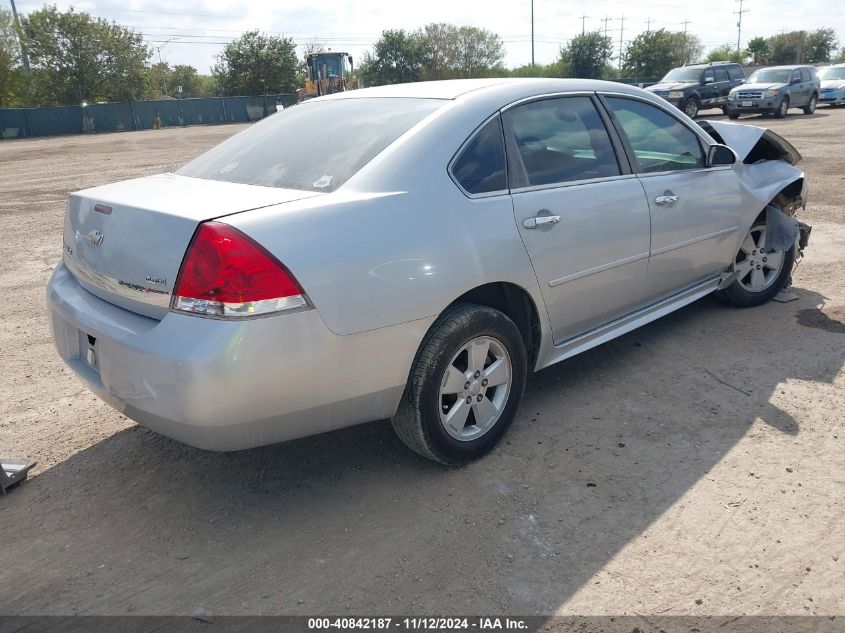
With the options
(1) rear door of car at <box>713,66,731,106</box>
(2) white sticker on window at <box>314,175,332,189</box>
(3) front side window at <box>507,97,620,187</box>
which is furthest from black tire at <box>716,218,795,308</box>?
(1) rear door of car at <box>713,66,731,106</box>

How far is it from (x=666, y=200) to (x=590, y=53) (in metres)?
62.9

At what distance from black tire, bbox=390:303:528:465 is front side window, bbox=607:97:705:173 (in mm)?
1496

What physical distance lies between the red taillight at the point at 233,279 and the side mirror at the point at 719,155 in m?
3.05

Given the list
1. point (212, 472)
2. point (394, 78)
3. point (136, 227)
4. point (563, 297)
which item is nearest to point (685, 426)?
point (563, 297)

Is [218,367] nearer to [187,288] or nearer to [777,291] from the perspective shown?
[187,288]

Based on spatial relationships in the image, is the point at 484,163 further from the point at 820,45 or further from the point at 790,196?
the point at 820,45

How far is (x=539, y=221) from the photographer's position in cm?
323

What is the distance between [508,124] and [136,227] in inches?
68.0

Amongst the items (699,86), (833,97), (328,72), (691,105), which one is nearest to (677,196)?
(691,105)

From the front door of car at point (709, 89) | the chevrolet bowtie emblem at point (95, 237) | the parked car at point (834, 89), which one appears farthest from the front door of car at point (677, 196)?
the parked car at point (834, 89)

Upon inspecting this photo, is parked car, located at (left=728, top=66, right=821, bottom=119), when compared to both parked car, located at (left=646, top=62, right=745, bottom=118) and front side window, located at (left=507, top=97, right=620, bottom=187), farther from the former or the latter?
front side window, located at (left=507, top=97, right=620, bottom=187)

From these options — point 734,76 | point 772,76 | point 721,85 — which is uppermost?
point 734,76

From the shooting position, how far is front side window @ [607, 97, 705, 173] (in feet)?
13.0

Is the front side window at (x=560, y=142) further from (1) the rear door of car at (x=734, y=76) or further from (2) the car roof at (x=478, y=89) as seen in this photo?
(1) the rear door of car at (x=734, y=76)
